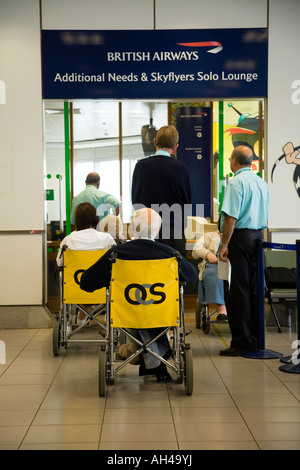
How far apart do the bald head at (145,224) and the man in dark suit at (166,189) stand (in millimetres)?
785

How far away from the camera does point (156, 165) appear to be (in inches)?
217

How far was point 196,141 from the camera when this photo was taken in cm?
811

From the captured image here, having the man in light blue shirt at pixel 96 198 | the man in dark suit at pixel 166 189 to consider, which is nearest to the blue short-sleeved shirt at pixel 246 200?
the man in dark suit at pixel 166 189

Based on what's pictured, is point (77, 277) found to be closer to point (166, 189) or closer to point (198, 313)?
point (166, 189)

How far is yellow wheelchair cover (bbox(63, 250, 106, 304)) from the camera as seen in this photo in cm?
567

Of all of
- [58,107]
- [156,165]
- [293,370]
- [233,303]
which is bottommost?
[293,370]

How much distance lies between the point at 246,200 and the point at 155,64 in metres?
2.34

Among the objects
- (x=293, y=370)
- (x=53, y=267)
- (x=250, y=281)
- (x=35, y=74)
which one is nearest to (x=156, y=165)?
(x=250, y=281)

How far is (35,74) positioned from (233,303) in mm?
3257

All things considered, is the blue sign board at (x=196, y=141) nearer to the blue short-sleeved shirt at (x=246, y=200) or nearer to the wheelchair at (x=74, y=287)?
the blue short-sleeved shirt at (x=246, y=200)

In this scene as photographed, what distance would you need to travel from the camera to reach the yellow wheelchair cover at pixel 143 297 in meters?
4.45

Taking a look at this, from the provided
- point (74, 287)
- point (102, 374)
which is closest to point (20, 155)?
point (74, 287)
